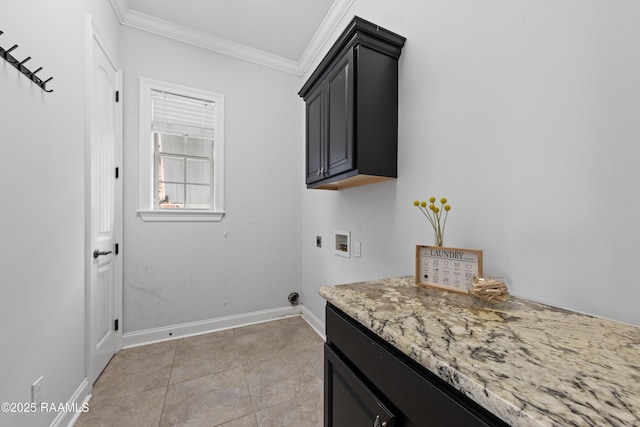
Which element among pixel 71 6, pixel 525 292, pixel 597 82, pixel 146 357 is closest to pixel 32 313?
pixel 146 357

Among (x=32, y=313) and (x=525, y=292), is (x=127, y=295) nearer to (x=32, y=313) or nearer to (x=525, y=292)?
(x=32, y=313)

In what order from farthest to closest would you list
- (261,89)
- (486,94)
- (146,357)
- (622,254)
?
(261,89) → (146,357) → (486,94) → (622,254)

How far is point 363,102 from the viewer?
140 cm

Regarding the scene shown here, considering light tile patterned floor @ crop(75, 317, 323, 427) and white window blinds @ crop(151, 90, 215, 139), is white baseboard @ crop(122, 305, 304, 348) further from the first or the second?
white window blinds @ crop(151, 90, 215, 139)

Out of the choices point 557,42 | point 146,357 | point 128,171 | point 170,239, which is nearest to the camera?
point 557,42

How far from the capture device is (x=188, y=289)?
2523 millimetres

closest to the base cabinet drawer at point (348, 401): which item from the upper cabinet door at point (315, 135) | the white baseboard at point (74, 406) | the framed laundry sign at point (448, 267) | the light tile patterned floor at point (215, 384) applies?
the framed laundry sign at point (448, 267)

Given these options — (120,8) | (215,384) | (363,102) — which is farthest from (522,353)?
(120,8)

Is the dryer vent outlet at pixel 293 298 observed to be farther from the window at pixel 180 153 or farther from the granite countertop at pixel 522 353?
the granite countertop at pixel 522 353

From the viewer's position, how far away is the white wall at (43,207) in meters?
1.02

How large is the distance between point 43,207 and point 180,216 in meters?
1.26

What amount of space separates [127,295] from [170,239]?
2.00 feet

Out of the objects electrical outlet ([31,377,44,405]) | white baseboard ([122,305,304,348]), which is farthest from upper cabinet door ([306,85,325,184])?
electrical outlet ([31,377,44,405])

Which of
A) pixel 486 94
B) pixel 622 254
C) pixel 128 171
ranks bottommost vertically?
pixel 622 254
